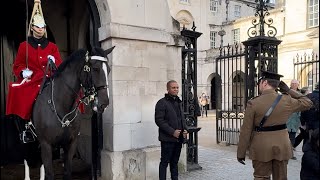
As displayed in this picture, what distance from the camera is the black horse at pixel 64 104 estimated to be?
4.38m

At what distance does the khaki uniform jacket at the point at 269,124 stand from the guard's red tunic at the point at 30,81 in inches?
116

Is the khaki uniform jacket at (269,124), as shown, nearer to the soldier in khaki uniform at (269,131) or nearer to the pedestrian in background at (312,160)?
the soldier in khaki uniform at (269,131)

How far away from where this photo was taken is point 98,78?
424 cm

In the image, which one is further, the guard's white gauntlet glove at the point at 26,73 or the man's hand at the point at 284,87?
the guard's white gauntlet glove at the point at 26,73

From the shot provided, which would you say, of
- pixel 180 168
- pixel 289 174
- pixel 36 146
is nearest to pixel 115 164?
pixel 36 146

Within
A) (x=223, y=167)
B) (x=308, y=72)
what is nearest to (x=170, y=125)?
(x=223, y=167)

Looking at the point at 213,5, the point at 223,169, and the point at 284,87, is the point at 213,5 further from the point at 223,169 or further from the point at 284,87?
the point at 284,87

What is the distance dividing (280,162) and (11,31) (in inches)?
271

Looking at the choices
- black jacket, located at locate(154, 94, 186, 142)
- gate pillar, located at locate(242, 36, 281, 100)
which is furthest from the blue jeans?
gate pillar, located at locate(242, 36, 281, 100)

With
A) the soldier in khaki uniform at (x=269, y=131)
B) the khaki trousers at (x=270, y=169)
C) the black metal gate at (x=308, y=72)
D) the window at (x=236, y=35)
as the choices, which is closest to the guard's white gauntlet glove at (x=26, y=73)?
the soldier in khaki uniform at (x=269, y=131)

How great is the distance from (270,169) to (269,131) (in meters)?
0.52

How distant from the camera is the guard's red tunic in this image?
4.72m

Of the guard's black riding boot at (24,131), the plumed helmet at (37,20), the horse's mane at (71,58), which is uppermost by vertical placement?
the plumed helmet at (37,20)

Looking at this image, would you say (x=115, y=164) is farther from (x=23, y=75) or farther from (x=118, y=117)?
(x=23, y=75)
